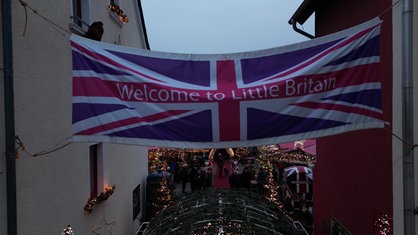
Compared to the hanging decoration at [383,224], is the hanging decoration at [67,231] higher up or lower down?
lower down

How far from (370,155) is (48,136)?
4938 mm

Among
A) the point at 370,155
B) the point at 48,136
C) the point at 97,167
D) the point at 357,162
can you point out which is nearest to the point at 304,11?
the point at 357,162

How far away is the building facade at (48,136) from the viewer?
389 centimetres

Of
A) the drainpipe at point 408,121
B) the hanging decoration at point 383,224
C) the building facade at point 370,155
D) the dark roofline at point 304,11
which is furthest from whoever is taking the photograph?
the dark roofline at point 304,11

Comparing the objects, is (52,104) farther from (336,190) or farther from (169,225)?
(336,190)

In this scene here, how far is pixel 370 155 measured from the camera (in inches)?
225

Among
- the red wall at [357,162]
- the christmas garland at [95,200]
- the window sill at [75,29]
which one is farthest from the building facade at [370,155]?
the christmas garland at [95,200]

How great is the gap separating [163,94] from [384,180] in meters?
3.84

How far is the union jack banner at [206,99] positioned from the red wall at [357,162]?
2239 millimetres

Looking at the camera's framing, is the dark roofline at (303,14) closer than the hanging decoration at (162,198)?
Yes

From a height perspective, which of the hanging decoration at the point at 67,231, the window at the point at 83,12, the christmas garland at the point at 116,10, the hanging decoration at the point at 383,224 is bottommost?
the hanging decoration at the point at 67,231

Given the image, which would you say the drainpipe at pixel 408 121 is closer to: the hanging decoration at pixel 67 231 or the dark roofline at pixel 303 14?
the hanging decoration at pixel 67 231

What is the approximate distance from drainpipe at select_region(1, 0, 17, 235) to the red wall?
4523 millimetres

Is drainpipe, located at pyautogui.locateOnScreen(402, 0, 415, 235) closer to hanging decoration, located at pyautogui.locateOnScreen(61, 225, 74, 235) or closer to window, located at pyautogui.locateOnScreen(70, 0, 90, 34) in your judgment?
hanging decoration, located at pyautogui.locateOnScreen(61, 225, 74, 235)
